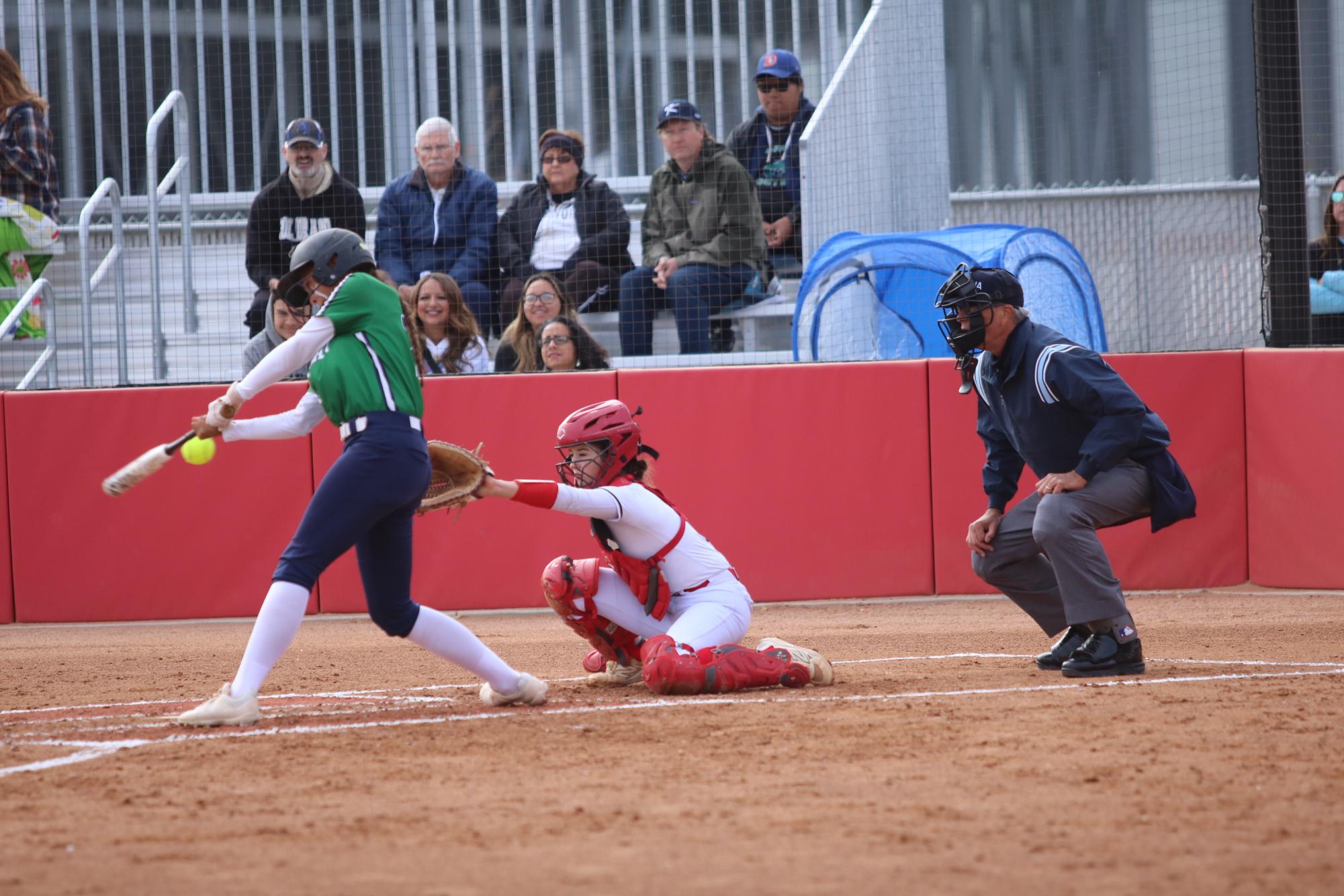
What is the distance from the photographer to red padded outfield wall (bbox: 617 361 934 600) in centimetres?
957

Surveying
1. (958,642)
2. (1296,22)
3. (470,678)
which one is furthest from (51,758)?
(1296,22)

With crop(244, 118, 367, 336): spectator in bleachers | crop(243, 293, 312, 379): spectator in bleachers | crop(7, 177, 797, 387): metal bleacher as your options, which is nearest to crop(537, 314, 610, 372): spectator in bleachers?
crop(7, 177, 797, 387): metal bleacher

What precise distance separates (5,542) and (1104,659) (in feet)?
24.3

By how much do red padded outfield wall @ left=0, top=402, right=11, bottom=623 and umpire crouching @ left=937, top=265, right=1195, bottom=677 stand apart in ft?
22.0

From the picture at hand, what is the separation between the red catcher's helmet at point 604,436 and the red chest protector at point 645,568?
0.23 ft

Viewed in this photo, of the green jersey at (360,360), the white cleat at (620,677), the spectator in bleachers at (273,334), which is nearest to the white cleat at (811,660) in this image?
the white cleat at (620,677)

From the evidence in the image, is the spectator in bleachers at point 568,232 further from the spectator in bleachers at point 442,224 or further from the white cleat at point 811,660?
the white cleat at point 811,660

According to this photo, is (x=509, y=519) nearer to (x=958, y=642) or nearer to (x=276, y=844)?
(x=958, y=642)

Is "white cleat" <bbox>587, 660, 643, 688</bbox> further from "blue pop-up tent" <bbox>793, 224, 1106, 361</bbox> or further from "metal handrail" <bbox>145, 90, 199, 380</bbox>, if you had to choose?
"metal handrail" <bbox>145, 90, 199, 380</bbox>

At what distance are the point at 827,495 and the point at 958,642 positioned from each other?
208 centimetres

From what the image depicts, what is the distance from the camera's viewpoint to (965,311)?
6.15 meters

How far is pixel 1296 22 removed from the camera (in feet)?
31.8

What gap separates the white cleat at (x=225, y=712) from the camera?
205 inches

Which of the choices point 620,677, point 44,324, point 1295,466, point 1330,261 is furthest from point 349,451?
point 1330,261
